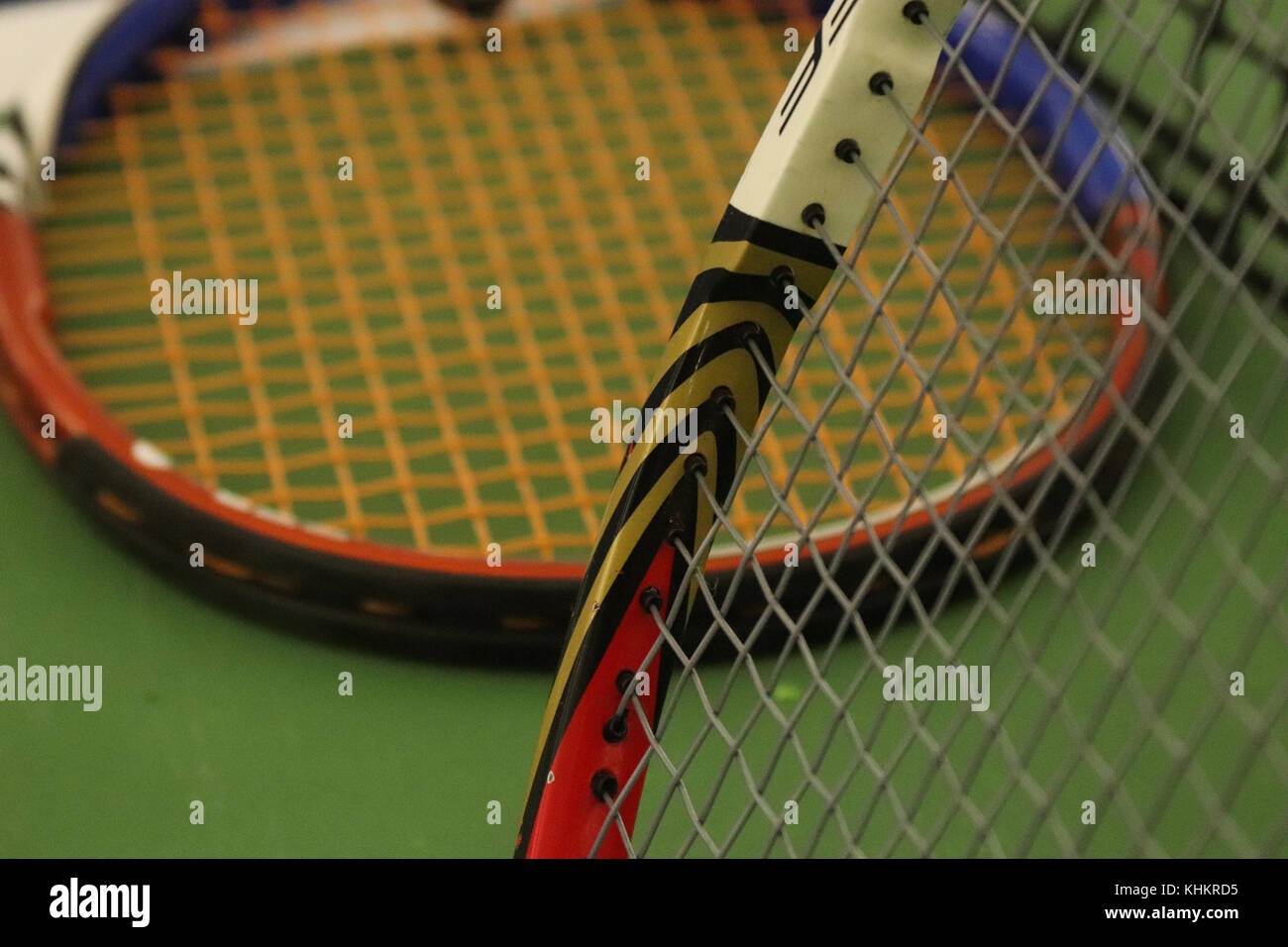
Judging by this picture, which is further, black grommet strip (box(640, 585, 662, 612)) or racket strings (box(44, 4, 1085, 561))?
racket strings (box(44, 4, 1085, 561))

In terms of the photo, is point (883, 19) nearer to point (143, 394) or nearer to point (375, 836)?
point (375, 836)

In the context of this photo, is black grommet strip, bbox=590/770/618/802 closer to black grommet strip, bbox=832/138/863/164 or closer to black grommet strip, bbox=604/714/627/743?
black grommet strip, bbox=604/714/627/743

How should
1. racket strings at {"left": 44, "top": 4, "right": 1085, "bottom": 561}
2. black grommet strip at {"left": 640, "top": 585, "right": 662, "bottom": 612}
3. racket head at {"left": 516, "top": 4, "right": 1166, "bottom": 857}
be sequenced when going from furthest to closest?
racket strings at {"left": 44, "top": 4, "right": 1085, "bottom": 561} → black grommet strip at {"left": 640, "top": 585, "right": 662, "bottom": 612} → racket head at {"left": 516, "top": 4, "right": 1166, "bottom": 857}

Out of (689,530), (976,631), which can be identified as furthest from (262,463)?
(689,530)

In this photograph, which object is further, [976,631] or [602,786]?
[976,631]

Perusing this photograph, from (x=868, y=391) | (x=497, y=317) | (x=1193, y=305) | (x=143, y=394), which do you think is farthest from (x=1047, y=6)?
(x=143, y=394)

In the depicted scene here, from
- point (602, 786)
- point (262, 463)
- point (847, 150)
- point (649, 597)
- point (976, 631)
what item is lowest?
point (976, 631)

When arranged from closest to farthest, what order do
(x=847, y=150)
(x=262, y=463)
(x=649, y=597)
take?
1. (x=847, y=150)
2. (x=649, y=597)
3. (x=262, y=463)

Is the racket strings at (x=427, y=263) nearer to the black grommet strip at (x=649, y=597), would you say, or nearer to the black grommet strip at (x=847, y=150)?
the black grommet strip at (x=649, y=597)

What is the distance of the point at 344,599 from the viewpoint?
161 cm

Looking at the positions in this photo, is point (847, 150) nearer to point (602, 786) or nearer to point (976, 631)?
point (602, 786)

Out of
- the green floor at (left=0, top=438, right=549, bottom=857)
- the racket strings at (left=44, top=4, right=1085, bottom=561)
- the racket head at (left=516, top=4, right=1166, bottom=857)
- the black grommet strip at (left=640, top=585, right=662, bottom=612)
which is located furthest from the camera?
the racket strings at (left=44, top=4, right=1085, bottom=561)

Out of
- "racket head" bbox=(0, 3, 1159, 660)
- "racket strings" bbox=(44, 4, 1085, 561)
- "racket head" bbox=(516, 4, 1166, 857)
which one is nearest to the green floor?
"racket head" bbox=(0, 3, 1159, 660)

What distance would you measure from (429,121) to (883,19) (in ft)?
4.74
